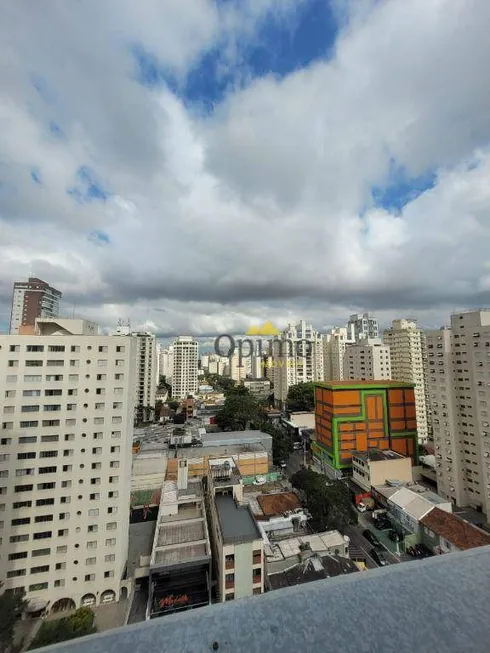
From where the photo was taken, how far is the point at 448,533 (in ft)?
43.8

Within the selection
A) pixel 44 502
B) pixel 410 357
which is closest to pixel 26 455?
pixel 44 502

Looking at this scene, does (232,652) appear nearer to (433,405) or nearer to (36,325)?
(36,325)

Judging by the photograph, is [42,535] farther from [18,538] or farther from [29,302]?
[29,302]

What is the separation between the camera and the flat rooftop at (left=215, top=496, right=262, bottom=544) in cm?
1105

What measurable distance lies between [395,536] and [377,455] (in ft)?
18.9

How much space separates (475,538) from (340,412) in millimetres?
10661

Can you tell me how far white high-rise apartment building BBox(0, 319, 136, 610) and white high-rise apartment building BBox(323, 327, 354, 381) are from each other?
4073 cm

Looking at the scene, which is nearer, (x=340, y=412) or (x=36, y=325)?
(x=36, y=325)

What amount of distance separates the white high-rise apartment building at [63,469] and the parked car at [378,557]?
10809 mm

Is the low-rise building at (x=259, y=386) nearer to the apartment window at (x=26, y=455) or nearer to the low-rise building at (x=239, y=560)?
the low-rise building at (x=239, y=560)

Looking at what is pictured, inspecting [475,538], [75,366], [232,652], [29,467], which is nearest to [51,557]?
[29,467]

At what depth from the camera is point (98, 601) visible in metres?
12.1

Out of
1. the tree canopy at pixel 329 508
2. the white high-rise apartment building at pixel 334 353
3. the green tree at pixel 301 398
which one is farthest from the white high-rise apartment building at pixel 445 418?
the white high-rise apartment building at pixel 334 353

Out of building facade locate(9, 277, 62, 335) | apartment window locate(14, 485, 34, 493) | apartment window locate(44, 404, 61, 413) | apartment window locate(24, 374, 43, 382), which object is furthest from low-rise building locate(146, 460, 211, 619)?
building facade locate(9, 277, 62, 335)
